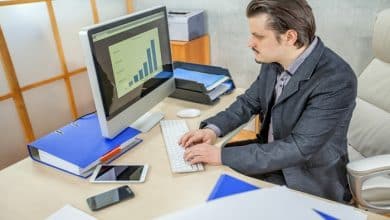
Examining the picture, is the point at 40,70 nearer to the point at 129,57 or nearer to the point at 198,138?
the point at 129,57

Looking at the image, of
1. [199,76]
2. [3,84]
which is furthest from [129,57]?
[3,84]

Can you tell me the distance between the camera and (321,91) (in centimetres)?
104

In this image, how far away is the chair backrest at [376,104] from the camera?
1349mm

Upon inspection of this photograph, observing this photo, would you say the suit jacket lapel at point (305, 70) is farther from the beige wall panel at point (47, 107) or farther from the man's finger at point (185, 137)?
the beige wall panel at point (47, 107)

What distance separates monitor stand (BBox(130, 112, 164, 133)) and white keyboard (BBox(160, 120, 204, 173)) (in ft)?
0.12

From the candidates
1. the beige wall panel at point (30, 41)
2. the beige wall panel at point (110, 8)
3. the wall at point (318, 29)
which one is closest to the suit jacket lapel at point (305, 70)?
the wall at point (318, 29)

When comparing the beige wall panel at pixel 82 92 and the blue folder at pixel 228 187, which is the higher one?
the blue folder at pixel 228 187

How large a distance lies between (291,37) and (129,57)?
57cm

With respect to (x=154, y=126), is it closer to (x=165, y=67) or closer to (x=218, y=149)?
(x=165, y=67)

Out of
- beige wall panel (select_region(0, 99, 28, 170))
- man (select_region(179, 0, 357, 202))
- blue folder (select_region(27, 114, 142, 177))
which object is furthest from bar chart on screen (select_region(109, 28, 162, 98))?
beige wall panel (select_region(0, 99, 28, 170))

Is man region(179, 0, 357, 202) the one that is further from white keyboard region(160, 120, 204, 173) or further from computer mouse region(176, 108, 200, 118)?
computer mouse region(176, 108, 200, 118)

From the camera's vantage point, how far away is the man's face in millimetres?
1067

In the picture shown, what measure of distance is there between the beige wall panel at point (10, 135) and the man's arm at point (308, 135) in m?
1.66

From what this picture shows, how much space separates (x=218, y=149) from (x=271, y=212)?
35 centimetres
